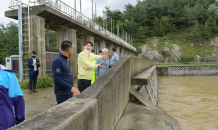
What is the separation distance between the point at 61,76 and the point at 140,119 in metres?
1.81

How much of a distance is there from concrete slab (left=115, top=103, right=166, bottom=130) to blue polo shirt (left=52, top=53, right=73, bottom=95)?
117cm

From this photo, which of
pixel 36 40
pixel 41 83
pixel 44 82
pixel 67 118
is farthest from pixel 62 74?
pixel 36 40

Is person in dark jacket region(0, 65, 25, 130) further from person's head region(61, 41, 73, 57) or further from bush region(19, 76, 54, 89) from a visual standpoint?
bush region(19, 76, 54, 89)

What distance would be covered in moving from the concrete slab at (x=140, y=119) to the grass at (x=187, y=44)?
163 ft

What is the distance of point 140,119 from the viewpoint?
3506 mm

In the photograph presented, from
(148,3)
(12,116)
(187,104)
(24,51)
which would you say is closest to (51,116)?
(12,116)

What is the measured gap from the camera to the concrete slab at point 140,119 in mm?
3152

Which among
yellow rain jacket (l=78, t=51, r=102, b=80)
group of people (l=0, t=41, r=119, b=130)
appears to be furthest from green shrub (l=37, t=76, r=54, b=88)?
yellow rain jacket (l=78, t=51, r=102, b=80)

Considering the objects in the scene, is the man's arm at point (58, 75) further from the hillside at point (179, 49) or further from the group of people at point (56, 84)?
the hillside at point (179, 49)

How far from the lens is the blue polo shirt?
2.85 meters

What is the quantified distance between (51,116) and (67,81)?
166cm

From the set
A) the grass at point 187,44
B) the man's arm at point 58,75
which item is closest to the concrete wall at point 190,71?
the grass at point 187,44

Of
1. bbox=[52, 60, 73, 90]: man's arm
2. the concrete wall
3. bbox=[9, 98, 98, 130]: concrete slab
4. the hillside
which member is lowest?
the concrete wall

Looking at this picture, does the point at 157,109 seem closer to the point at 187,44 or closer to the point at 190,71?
the point at 190,71
